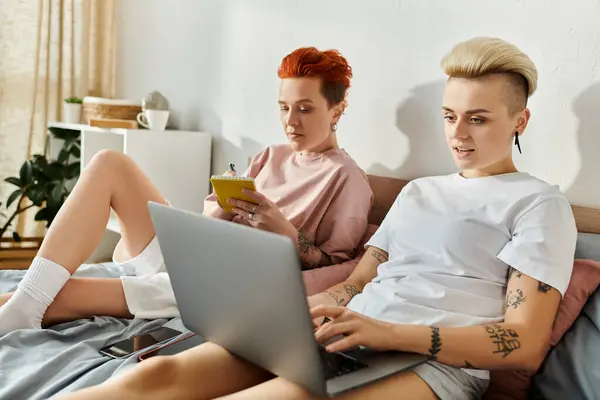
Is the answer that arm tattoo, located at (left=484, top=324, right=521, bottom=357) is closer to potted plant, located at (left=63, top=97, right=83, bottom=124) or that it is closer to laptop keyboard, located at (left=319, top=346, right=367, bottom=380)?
laptop keyboard, located at (left=319, top=346, right=367, bottom=380)

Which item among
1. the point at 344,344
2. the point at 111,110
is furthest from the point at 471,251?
the point at 111,110

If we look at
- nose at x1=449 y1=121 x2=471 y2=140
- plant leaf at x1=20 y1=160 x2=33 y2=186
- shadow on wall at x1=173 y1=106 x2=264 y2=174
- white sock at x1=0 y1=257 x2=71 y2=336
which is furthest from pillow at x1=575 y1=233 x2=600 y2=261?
plant leaf at x1=20 y1=160 x2=33 y2=186

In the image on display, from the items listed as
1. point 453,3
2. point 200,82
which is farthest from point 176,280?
point 200,82

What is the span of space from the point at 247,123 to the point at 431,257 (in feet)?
4.48

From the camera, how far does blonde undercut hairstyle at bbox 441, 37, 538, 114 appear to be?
1.34 meters

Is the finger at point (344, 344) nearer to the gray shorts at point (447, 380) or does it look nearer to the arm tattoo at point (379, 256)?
the gray shorts at point (447, 380)

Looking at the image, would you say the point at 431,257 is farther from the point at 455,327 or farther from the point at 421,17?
the point at 421,17

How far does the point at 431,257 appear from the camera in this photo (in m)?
1.36

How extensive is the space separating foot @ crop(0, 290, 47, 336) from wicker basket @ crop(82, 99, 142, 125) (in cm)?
151

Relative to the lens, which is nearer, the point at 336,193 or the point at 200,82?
the point at 336,193

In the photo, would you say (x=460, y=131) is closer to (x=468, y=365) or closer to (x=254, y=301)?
(x=468, y=365)

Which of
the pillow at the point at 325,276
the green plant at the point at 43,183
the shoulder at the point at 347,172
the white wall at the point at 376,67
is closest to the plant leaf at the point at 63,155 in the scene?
the green plant at the point at 43,183

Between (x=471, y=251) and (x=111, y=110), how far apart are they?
78.9 inches

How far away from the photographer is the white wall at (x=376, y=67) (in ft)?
5.08
